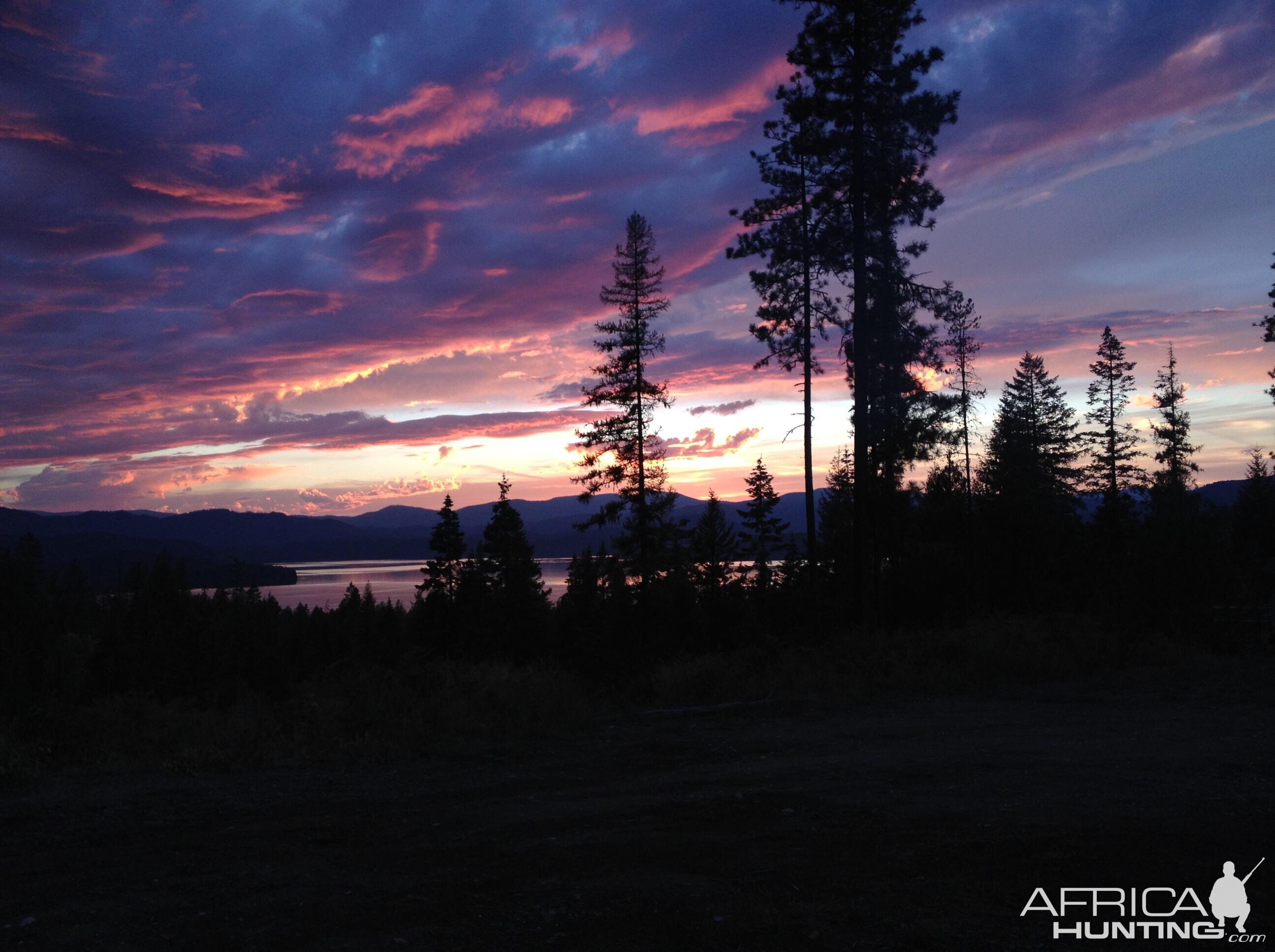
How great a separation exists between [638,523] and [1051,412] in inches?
1276

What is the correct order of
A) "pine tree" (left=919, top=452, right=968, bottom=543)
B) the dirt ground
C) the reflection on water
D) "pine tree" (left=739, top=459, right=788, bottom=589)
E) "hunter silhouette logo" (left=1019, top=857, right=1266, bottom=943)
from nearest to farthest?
1. "hunter silhouette logo" (left=1019, top=857, right=1266, bottom=943)
2. the dirt ground
3. "pine tree" (left=919, top=452, right=968, bottom=543)
4. "pine tree" (left=739, top=459, right=788, bottom=589)
5. the reflection on water

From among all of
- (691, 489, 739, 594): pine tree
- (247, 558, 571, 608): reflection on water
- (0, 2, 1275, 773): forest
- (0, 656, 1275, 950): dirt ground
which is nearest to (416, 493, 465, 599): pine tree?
(0, 2, 1275, 773): forest

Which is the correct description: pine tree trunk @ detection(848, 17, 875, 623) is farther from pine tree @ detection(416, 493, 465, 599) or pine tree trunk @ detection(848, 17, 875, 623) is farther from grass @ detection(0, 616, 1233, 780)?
pine tree @ detection(416, 493, 465, 599)

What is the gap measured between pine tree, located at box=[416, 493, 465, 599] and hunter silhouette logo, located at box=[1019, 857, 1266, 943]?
44796 mm

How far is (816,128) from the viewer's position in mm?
20078

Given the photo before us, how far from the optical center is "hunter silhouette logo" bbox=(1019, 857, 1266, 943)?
13.5 feet

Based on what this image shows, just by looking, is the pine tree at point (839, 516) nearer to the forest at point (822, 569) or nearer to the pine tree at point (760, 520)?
the forest at point (822, 569)

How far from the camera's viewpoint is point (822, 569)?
3831 cm

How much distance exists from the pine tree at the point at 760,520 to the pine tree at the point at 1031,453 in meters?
18.5

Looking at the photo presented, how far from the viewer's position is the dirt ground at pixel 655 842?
4.34 meters

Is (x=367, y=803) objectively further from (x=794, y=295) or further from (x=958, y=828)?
(x=794, y=295)

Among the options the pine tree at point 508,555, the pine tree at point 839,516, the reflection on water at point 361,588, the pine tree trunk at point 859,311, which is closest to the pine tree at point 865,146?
the pine tree trunk at point 859,311

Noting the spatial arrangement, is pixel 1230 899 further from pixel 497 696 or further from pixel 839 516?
pixel 839 516

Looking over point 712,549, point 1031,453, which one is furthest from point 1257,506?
point 712,549
